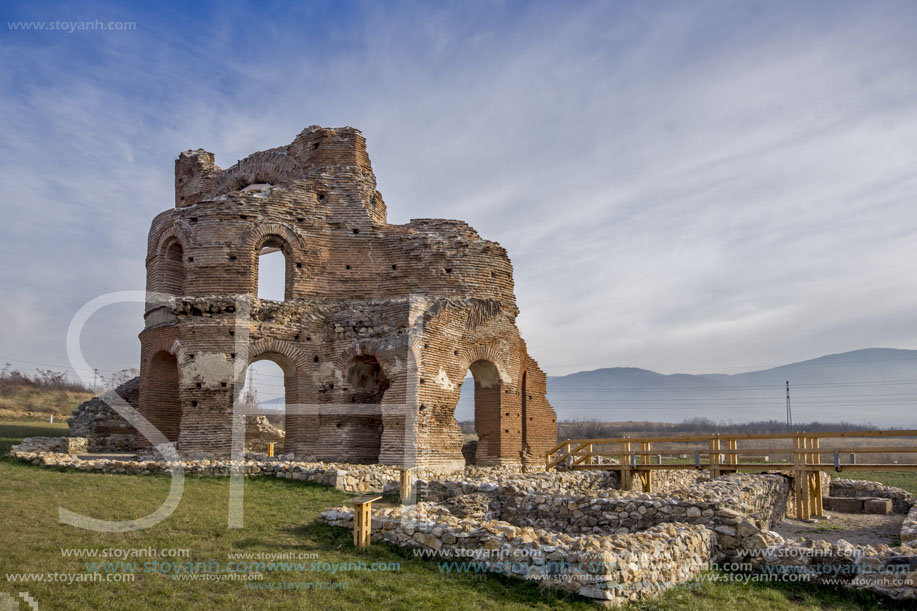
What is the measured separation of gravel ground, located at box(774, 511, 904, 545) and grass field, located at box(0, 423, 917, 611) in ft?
19.2

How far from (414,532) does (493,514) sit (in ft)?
11.3

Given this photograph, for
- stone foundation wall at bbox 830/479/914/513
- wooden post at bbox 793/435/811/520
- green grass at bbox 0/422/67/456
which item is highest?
green grass at bbox 0/422/67/456

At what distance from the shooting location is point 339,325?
2064cm

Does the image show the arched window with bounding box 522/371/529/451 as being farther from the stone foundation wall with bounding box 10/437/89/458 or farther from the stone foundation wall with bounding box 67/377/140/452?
the stone foundation wall with bounding box 10/437/89/458

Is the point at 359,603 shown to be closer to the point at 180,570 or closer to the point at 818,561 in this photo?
the point at 180,570

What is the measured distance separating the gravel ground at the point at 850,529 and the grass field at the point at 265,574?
5866 millimetres

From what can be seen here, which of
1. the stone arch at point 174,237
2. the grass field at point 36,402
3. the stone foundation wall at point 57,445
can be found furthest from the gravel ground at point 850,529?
the grass field at point 36,402

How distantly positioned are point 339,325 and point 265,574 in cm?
1233

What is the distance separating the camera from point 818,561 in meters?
9.95

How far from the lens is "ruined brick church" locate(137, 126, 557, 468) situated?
19.3 meters

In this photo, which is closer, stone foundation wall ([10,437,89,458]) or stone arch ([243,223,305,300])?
stone foundation wall ([10,437,89,458])

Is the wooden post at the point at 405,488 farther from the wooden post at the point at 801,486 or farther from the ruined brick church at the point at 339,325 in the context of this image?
the wooden post at the point at 801,486

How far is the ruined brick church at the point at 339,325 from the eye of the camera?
1934cm

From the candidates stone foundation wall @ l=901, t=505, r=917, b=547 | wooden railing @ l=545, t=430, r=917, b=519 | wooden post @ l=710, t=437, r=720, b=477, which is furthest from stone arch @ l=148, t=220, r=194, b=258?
stone foundation wall @ l=901, t=505, r=917, b=547
